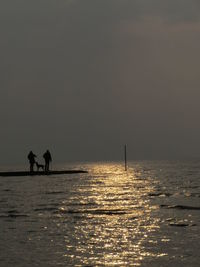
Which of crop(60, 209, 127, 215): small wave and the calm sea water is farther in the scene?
crop(60, 209, 127, 215): small wave

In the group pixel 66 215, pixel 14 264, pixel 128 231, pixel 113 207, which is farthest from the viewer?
pixel 113 207

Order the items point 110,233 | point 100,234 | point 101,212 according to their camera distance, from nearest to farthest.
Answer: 1. point 100,234
2. point 110,233
3. point 101,212

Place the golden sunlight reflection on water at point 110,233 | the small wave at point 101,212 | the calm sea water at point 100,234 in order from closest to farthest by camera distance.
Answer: the calm sea water at point 100,234 → the golden sunlight reflection on water at point 110,233 → the small wave at point 101,212

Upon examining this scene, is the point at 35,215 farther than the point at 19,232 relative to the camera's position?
Yes

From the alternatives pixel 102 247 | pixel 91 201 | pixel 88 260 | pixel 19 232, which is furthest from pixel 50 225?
pixel 91 201

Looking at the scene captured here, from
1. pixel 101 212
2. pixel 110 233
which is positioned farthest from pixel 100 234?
pixel 101 212

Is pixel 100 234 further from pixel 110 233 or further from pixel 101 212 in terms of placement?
pixel 101 212

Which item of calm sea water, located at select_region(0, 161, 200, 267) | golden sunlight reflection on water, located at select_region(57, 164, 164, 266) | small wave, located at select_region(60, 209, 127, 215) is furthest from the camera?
small wave, located at select_region(60, 209, 127, 215)

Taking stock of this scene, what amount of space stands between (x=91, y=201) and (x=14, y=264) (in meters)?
19.3

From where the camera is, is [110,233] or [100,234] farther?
[110,233]

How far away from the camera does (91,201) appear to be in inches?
1345

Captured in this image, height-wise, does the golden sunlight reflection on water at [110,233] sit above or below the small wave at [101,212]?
below

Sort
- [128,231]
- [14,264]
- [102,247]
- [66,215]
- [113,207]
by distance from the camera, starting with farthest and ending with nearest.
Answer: [113,207] → [66,215] → [128,231] → [102,247] → [14,264]

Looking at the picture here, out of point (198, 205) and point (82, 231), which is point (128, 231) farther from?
point (198, 205)
